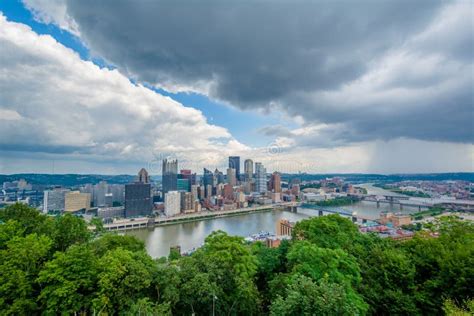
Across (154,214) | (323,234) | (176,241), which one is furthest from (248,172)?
(323,234)

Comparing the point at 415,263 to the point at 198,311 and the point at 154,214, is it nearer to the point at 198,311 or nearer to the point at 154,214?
the point at 198,311

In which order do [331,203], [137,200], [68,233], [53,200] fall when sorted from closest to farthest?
[68,233], [53,200], [137,200], [331,203]

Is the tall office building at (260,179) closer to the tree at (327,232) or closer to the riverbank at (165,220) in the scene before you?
the riverbank at (165,220)

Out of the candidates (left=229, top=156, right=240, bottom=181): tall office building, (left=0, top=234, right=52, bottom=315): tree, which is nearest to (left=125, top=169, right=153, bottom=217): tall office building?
(left=0, top=234, right=52, bottom=315): tree

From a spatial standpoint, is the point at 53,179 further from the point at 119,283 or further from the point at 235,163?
the point at 119,283

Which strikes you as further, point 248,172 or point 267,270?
point 248,172

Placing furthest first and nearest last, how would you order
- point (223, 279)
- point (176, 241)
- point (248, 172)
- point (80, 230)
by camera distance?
point (248, 172)
point (176, 241)
point (80, 230)
point (223, 279)

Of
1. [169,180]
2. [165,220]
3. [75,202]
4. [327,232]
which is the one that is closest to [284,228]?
[327,232]
